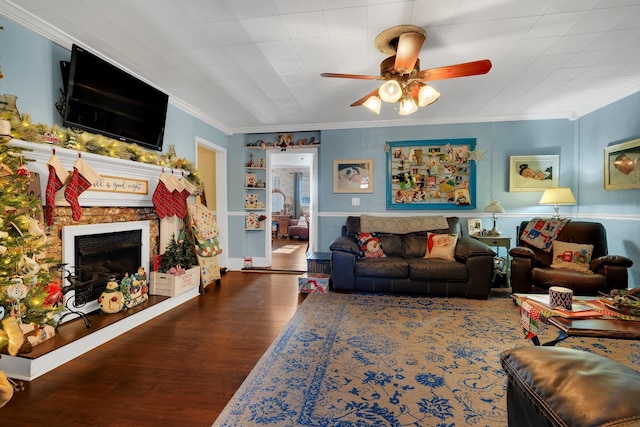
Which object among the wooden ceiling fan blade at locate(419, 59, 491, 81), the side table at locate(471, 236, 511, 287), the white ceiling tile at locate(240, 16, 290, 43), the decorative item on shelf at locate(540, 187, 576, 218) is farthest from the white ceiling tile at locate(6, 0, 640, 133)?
the side table at locate(471, 236, 511, 287)

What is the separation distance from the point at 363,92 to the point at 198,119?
2340 millimetres

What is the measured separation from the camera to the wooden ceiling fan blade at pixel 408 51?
1979 mm

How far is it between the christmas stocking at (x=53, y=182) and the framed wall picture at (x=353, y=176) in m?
3.38

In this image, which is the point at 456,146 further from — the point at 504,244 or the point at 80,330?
the point at 80,330

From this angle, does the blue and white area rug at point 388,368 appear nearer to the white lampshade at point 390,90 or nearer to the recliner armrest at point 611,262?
the recliner armrest at point 611,262

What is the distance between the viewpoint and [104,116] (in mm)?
2648

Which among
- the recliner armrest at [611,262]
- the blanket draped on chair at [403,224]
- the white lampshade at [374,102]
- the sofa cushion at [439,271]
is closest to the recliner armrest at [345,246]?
the blanket draped on chair at [403,224]

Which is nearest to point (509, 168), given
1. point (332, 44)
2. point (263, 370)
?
point (332, 44)

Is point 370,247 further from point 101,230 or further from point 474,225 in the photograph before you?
point 101,230

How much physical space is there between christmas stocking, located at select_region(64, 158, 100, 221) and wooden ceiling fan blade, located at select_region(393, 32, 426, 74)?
2.44m

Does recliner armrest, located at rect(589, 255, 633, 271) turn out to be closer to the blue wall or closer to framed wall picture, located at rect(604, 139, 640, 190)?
the blue wall

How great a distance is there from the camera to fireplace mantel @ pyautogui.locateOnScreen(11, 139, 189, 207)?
212cm

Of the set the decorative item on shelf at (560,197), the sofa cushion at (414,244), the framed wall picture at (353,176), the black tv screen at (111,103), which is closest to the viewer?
the black tv screen at (111,103)

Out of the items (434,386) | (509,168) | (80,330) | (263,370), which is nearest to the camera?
(434,386)
